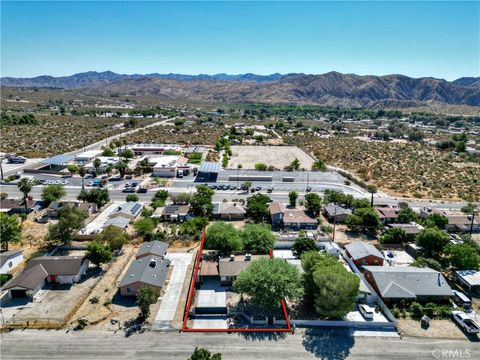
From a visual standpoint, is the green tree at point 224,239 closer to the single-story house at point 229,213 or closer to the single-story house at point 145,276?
the single-story house at point 145,276

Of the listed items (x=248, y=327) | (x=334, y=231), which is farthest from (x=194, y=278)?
(x=334, y=231)

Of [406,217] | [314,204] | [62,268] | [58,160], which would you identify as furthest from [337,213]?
[58,160]

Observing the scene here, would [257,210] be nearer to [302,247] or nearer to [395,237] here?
[302,247]

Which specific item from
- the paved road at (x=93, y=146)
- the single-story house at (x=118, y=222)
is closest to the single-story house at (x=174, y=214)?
the single-story house at (x=118, y=222)

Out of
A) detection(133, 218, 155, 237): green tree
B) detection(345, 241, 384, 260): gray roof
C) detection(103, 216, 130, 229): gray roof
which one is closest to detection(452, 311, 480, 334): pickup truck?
detection(345, 241, 384, 260): gray roof

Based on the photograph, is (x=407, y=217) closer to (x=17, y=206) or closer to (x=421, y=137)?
(x=17, y=206)
